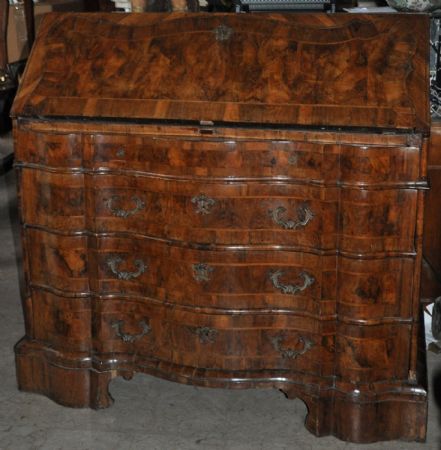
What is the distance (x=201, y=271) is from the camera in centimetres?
286

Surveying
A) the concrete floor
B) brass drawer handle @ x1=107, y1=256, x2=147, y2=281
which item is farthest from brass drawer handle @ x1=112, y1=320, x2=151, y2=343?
the concrete floor

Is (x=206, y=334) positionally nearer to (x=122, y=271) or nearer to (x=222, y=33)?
(x=122, y=271)

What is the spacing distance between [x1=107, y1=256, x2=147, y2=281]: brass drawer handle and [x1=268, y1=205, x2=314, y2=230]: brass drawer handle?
1.61 feet

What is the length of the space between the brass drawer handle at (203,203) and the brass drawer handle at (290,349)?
→ 0.49 metres

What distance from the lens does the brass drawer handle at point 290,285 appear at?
2.83 meters

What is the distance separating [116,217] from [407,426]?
3.86ft

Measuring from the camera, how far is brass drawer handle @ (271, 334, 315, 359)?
9.52ft

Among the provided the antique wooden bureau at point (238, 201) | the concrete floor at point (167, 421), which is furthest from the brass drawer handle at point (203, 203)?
the concrete floor at point (167, 421)

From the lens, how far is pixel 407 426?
294 centimetres

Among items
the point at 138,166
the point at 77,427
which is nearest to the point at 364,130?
the point at 138,166

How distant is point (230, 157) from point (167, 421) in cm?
99

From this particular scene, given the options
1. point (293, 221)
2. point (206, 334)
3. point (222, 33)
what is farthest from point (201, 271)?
point (222, 33)

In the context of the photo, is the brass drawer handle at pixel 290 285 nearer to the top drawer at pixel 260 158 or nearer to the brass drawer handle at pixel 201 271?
the brass drawer handle at pixel 201 271

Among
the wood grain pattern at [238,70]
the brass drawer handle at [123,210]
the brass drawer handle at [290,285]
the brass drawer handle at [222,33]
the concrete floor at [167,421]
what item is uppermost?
the brass drawer handle at [222,33]
